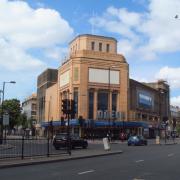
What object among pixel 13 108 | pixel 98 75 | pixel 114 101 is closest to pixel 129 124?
pixel 114 101

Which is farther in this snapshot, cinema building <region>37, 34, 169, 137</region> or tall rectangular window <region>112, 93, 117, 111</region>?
tall rectangular window <region>112, 93, 117, 111</region>

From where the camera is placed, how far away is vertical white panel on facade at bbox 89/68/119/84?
10925 cm

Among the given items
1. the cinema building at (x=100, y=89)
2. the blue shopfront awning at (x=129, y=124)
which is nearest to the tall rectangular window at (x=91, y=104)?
the cinema building at (x=100, y=89)

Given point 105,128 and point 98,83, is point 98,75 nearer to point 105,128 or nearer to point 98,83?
point 98,83

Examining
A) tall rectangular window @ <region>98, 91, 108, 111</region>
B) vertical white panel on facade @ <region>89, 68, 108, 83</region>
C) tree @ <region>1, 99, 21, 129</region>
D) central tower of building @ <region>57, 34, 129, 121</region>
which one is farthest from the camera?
tree @ <region>1, 99, 21, 129</region>

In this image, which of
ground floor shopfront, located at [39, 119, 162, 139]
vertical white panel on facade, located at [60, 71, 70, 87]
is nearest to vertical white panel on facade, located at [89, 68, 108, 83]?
vertical white panel on facade, located at [60, 71, 70, 87]

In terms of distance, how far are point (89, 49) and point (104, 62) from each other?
7943 millimetres

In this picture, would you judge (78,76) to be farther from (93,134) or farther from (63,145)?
(63,145)

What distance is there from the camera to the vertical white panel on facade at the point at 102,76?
109250mm

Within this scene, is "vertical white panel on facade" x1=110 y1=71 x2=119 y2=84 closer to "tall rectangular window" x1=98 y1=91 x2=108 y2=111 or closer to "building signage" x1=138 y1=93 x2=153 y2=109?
"tall rectangular window" x1=98 y1=91 x2=108 y2=111

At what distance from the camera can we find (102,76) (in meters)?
110

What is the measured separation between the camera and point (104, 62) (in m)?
111

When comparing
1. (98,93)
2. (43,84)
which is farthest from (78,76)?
(43,84)

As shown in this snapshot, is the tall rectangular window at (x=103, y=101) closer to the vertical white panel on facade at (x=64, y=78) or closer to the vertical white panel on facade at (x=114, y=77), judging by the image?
the vertical white panel on facade at (x=114, y=77)
